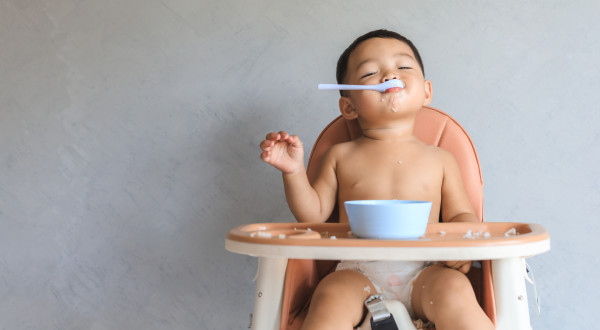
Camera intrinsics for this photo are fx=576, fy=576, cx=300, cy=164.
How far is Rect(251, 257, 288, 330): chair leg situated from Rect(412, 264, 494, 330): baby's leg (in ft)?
0.83

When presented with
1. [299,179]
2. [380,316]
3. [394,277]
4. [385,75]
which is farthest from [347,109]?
[380,316]

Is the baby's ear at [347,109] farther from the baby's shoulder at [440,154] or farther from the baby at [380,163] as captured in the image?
the baby's shoulder at [440,154]

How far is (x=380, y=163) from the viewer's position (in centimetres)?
125

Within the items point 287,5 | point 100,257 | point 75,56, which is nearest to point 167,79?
point 75,56

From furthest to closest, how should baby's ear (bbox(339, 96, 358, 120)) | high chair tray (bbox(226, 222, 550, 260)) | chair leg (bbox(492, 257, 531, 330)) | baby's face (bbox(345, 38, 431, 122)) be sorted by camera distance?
baby's ear (bbox(339, 96, 358, 120)), baby's face (bbox(345, 38, 431, 122)), chair leg (bbox(492, 257, 531, 330)), high chair tray (bbox(226, 222, 550, 260))

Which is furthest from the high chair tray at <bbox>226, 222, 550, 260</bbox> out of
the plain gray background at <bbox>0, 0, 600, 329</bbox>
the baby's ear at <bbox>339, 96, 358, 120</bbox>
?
the plain gray background at <bbox>0, 0, 600, 329</bbox>

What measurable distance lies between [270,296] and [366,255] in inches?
8.7

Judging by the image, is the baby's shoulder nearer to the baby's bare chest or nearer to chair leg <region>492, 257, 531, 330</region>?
the baby's bare chest

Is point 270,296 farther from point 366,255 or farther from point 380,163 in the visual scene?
point 380,163

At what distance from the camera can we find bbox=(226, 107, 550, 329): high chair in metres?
0.78

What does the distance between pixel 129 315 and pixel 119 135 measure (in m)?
0.52

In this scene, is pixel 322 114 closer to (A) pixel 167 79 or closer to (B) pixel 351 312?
(A) pixel 167 79

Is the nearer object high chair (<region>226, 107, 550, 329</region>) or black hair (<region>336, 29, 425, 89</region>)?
high chair (<region>226, 107, 550, 329</region>)

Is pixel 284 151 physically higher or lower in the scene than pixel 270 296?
higher
